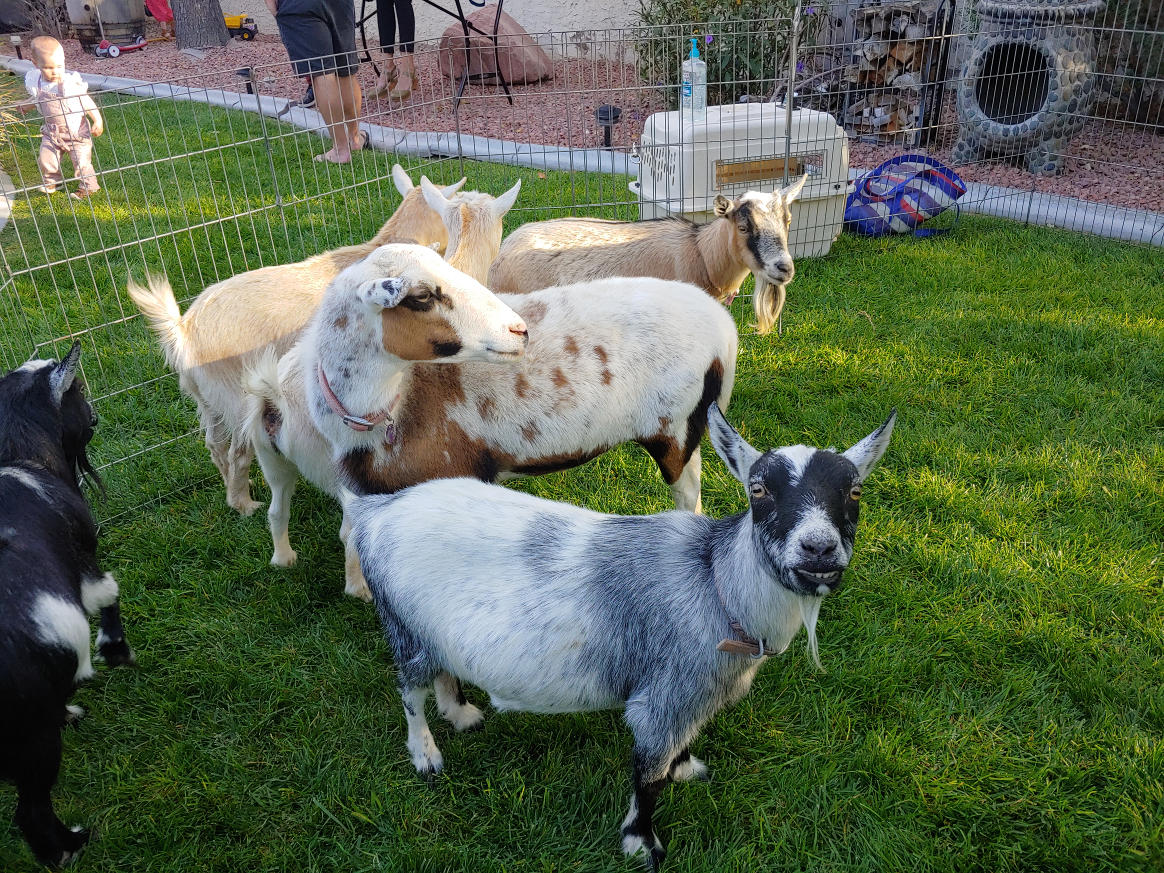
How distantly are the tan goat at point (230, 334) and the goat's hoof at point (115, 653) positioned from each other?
2.82ft

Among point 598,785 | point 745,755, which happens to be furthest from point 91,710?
point 745,755

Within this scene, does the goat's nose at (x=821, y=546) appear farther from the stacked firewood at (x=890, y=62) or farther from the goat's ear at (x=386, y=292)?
the stacked firewood at (x=890, y=62)

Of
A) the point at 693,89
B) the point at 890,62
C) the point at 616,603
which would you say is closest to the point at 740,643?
the point at 616,603

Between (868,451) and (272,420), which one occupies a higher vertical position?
(868,451)

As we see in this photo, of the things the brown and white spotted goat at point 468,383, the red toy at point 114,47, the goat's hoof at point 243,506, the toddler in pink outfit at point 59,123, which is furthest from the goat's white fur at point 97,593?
the red toy at point 114,47

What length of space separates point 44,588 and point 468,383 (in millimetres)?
1442

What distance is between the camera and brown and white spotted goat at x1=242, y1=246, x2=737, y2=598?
9.16ft

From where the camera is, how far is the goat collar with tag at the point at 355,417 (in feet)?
9.36

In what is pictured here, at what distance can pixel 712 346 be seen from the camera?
3.33m

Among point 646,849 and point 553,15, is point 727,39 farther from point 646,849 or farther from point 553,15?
point 646,849

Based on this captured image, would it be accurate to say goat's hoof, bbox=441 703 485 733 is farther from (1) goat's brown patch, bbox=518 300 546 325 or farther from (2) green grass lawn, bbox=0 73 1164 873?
(1) goat's brown patch, bbox=518 300 546 325

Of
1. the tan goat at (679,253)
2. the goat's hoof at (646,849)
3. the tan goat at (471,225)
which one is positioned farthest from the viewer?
the tan goat at (679,253)

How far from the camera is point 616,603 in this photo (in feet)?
7.74

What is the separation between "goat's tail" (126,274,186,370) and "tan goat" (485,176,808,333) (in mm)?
1700
